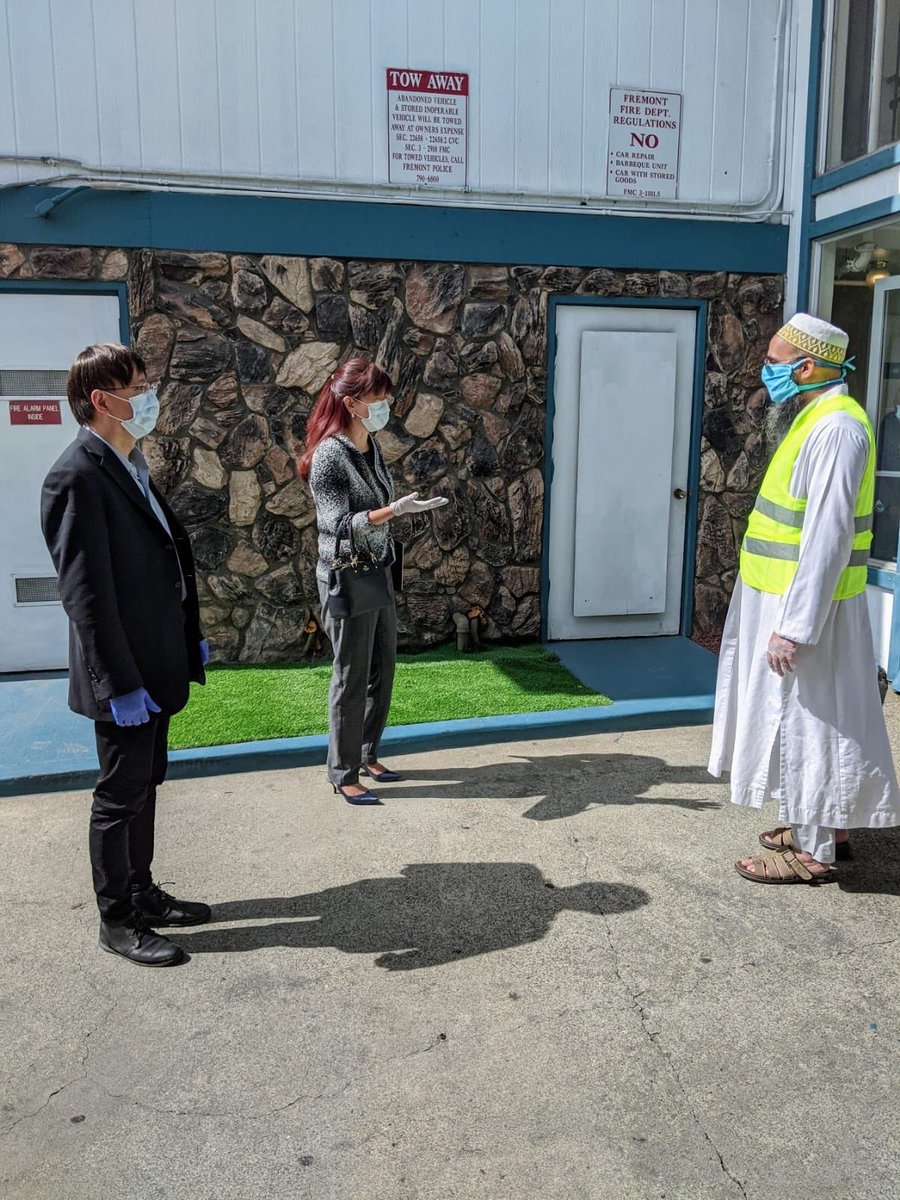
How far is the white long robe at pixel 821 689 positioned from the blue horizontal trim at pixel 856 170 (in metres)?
3.55

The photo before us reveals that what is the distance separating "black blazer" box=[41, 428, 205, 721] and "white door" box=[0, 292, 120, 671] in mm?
3346

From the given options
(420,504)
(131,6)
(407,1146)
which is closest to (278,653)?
(420,504)

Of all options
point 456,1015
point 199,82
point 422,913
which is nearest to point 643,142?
point 199,82

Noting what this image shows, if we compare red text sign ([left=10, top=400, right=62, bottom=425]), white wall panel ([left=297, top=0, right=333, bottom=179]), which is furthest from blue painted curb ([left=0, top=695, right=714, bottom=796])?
white wall panel ([left=297, top=0, right=333, bottom=179])

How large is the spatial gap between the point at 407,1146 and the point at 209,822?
2.20m

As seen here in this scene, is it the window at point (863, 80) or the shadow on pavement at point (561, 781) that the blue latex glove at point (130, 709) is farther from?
the window at point (863, 80)

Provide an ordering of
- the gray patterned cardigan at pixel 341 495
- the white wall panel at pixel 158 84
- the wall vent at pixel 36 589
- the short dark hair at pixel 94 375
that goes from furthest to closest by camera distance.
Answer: the wall vent at pixel 36 589 < the white wall panel at pixel 158 84 < the gray patterned cardigan at pixel 341 495 < the short dark hair at pixel 94 375

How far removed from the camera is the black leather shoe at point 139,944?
3.25 meters

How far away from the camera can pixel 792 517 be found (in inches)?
139

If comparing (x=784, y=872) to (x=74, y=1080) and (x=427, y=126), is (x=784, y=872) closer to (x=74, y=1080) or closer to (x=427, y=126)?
(x=74, y=1080)

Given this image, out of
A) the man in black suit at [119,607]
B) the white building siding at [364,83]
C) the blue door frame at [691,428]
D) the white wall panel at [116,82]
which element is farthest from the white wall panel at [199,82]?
the man in black suit at [119,607]

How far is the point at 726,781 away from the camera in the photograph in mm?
4832

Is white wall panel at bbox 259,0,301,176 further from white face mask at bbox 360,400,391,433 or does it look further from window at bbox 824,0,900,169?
window at bbox 824,0,900,169

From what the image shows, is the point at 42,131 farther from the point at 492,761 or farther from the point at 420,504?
the point at 492,761
